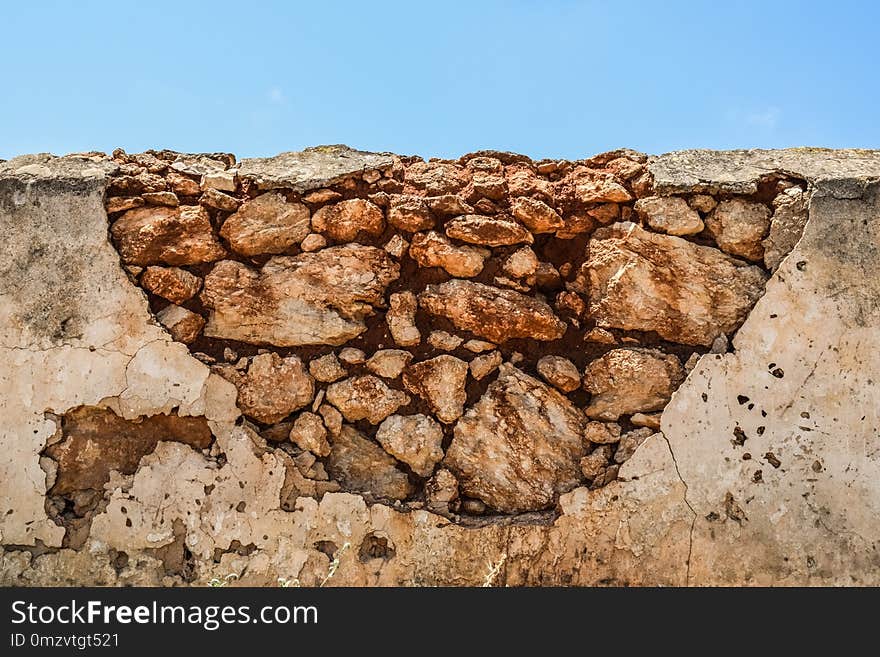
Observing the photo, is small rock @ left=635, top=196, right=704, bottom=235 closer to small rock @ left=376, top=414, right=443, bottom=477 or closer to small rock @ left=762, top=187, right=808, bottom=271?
small rock @ left=762, top=187, right=808, bottom=271

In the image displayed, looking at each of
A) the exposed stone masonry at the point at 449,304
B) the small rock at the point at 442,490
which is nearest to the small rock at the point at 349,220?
the exposed stone masonry at the point at 449,304

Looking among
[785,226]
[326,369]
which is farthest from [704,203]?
[326,369]

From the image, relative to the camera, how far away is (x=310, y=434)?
332cm

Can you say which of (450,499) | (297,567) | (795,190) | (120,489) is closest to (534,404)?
(450,499)

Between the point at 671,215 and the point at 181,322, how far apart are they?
2.03 m

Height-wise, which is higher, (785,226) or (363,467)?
(785,226)

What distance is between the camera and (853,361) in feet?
10.4

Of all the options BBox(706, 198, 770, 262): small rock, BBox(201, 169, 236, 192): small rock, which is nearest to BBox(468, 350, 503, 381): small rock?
BBox(706, 198, 770, 262): small rock

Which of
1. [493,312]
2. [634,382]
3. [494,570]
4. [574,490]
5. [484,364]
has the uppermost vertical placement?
[493,312]

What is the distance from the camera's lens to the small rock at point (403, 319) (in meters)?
3.40

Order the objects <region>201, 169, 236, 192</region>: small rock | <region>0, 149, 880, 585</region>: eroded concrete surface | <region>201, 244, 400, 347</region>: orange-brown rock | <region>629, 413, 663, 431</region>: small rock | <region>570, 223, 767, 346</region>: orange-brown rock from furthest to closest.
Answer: <region>201, 169, 236, 192</region>: small rock, <region>201, 244, 400, 347</region>: orange-brown rock, <region>570, 223, 767, 346</region>: orange-brown rock, <region>629, 413, 663, 431</region>: small rock, <region>0, 149, 880, 585</region>: eroded concrete surface

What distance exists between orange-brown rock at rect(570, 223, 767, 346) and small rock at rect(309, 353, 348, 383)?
3.47 feet

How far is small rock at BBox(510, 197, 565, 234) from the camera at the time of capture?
346 cm

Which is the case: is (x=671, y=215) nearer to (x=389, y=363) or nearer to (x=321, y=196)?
(x=389, y=363)
